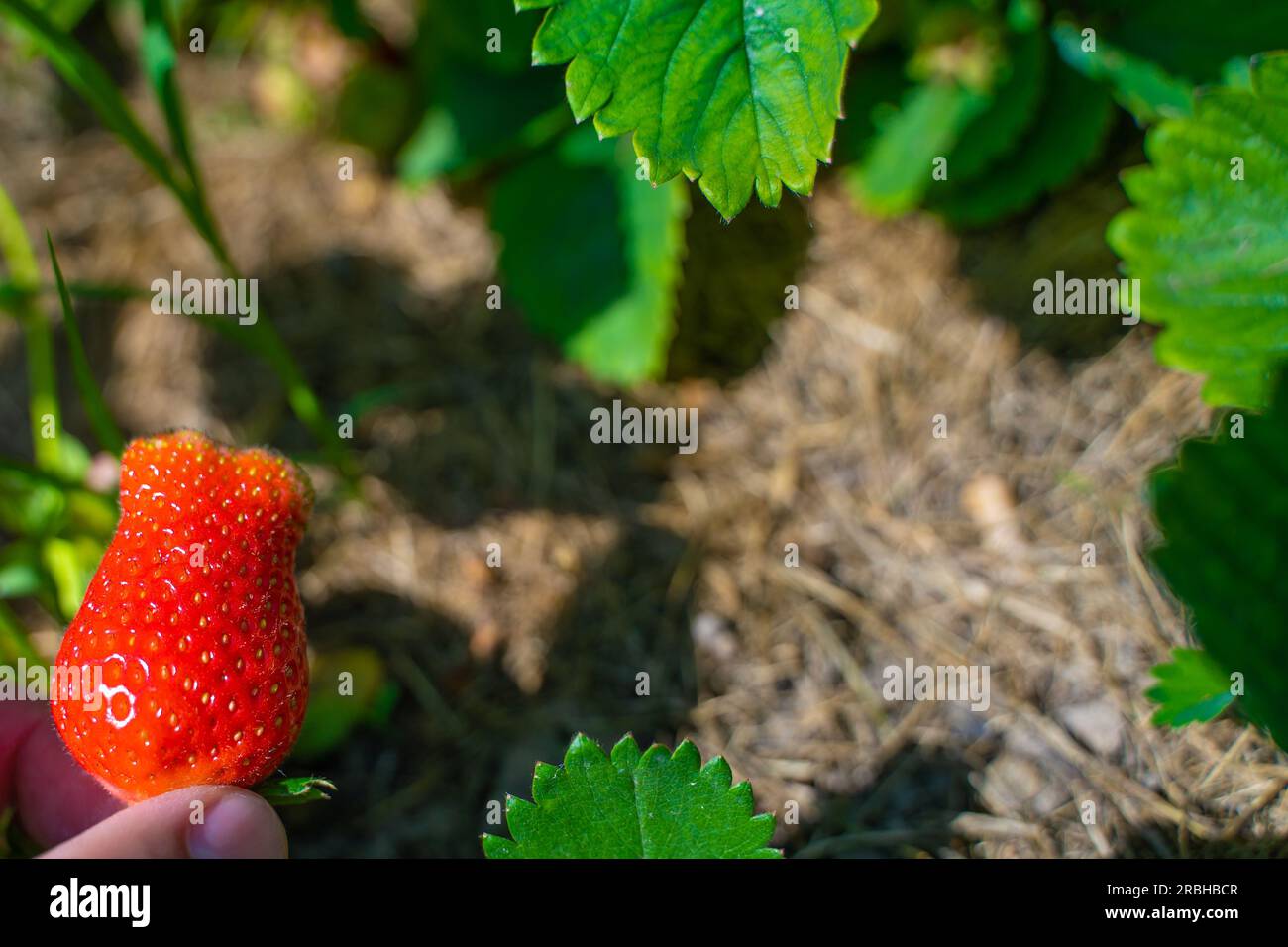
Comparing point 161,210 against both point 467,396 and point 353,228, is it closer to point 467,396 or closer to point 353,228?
point 353,228

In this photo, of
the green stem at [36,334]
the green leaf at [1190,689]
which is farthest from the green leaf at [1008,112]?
the green stem at [36,334]

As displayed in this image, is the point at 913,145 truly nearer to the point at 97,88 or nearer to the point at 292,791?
the point at 97,88

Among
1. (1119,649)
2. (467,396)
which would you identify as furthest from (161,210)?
(1119,649)

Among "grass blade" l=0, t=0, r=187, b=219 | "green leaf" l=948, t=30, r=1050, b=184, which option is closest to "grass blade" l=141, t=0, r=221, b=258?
"grass blade" l=0, t=0, r=187, b=219

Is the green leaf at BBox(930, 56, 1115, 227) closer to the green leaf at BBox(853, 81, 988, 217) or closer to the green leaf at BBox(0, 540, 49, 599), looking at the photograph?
the green leaf at BBox(853, 81, 988, 217)

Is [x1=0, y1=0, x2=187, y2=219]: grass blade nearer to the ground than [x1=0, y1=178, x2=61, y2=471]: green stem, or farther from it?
farther from it

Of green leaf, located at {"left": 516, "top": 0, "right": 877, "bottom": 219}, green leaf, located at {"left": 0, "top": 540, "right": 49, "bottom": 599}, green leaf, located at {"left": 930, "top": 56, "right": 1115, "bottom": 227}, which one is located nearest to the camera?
green leaf, located at {"left": 516, "top": 0, "right": 877, "bottom": 219}

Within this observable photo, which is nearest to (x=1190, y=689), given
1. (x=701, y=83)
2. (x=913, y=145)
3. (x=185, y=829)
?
(x=701, y=83)

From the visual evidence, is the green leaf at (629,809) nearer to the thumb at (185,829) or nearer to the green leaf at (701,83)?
the thumb at (185,829)
